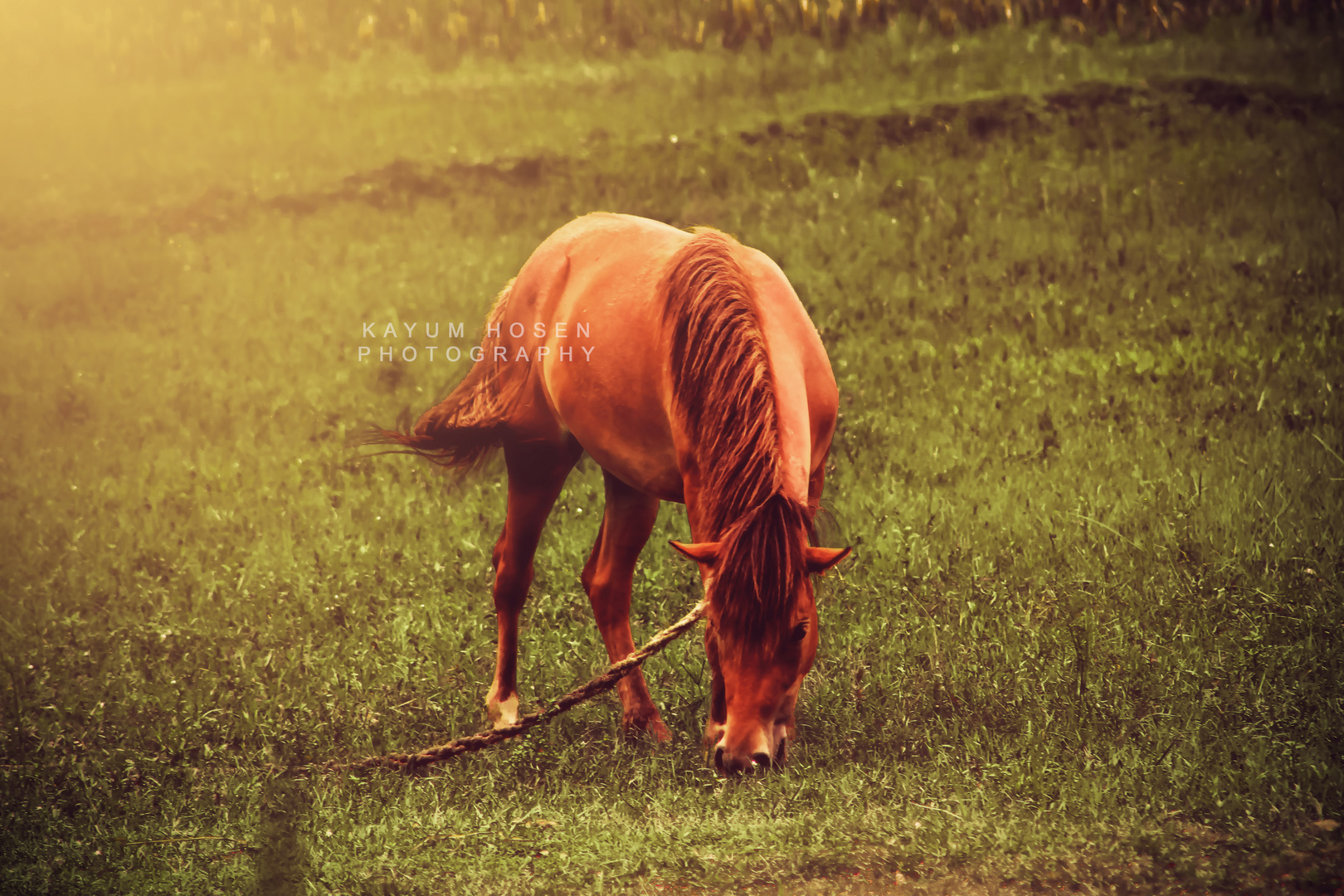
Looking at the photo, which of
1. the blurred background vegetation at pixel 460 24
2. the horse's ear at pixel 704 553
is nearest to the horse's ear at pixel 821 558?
the horse's ear at pixel 704 553

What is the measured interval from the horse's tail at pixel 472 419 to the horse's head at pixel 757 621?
2.11 m

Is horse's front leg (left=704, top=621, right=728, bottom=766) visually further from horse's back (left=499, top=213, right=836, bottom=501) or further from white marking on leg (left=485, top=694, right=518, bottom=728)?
white marking on leg (left=485, top=694, right=518, bottom=728)

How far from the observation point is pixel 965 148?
448 inches

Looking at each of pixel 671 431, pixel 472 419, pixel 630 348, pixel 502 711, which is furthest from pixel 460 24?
pixel 671 431

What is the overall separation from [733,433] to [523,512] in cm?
183

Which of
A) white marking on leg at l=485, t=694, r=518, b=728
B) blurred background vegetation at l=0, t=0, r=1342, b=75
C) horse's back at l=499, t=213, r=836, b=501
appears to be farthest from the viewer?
blurred background vegetation at l=0, t=0, r=1342, b=75

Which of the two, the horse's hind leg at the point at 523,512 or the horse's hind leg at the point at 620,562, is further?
the horse's hind leg at the point at 523,512

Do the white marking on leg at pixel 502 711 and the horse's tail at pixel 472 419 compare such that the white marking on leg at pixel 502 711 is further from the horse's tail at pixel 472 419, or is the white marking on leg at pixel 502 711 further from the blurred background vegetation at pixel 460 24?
the blurred background vegetation at pixel 460 24

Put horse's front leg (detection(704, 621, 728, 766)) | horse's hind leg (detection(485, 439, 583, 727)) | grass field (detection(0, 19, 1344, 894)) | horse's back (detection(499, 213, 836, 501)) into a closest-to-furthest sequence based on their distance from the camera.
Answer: horse's front leg (detection(704, 621, 728, 766))
grass field (detection(0, 19, 1344, 894))
horse's back (detection(499, 213, 836, 501))
horse's hind leg (detection(485, 439, 583, 727))

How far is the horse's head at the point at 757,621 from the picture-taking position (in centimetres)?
367

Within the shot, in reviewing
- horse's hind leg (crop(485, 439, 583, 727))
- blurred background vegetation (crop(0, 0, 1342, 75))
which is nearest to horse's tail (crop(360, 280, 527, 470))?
horse's hind leg (crop(485, 439, 583, 727))

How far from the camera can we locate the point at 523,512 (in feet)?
18.3

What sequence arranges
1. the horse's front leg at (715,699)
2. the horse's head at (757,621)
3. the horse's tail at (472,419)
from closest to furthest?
the horse's head at (757,621) < the horse's front leg at (715,699) < the horse's tail at (472,419)

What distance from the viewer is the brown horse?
12.2ft
